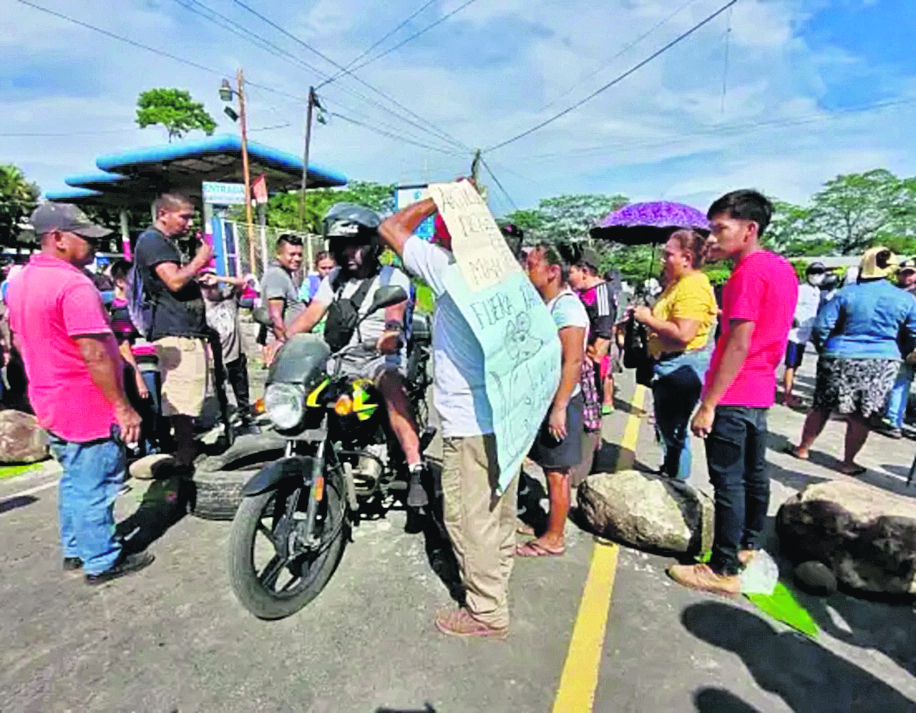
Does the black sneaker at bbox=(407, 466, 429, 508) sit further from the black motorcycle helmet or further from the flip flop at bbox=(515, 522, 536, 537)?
the black motorcycle helmet

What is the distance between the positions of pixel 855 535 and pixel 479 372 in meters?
2.25

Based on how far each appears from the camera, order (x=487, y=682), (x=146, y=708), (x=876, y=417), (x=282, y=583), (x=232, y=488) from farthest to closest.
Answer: (x=876, y=417) → (x=232, y=488) → (x=282, y=583) → (x=487, y=682) → (x=146, y=708)

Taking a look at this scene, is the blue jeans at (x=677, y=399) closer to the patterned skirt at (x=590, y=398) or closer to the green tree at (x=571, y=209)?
the patterned skirt at (x=590, y=398)

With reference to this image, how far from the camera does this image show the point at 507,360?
2.18 m

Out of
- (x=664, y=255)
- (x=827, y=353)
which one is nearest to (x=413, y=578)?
(x=664, y=255)

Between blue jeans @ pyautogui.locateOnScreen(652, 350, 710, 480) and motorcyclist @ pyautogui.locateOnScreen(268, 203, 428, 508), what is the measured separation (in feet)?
5.95

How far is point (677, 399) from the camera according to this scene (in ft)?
12.8

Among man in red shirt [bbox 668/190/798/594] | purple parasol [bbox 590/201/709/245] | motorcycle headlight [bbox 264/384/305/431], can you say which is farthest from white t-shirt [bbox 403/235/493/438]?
purple parasol [bbox 590/201/709/245]

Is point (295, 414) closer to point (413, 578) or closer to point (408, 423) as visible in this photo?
point (408, 423)

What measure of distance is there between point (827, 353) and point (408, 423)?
384 centimetres

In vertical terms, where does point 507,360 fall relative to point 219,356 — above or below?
above

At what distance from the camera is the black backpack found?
9.84 ft

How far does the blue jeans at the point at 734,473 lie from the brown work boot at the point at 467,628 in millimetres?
1245

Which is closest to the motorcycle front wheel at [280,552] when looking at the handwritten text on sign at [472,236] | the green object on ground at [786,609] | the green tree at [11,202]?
the handwritten text on sign at [472,236]
